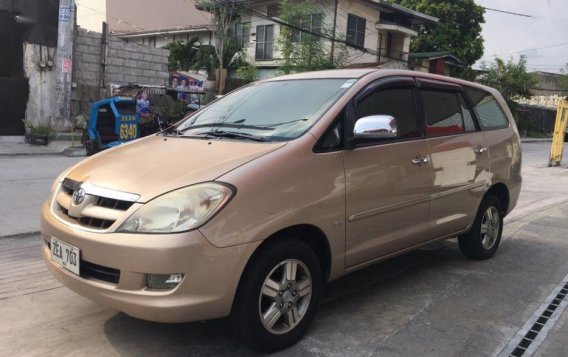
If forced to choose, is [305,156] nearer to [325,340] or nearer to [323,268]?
[323,268]

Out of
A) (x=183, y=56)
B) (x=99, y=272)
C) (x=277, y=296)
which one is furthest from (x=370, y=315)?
(x=183, y=56)

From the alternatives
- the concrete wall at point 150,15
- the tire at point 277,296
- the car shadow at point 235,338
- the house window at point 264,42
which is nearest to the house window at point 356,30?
the house window at point 264,42

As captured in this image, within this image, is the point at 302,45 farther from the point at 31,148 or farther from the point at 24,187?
the point at 24,187

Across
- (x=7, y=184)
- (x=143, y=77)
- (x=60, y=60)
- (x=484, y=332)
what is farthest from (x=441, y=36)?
(x=484, y=332)

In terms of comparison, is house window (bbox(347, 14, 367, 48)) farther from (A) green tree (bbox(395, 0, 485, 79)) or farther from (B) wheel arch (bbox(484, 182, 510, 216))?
(B) wheel arch (bbox(484, 182, 510, 216))

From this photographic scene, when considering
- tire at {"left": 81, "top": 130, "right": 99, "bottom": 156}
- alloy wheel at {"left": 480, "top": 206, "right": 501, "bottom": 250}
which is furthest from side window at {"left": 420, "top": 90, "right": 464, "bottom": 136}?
tire at {"left": 81, "top": 130, "right": 99, "bottom": 156}

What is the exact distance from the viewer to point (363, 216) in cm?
353

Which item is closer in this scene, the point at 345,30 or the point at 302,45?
the point at 302,45

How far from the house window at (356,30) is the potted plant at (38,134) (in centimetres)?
1666

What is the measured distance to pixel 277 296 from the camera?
3080 millimetres

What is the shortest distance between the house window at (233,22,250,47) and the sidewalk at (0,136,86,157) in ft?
56.6

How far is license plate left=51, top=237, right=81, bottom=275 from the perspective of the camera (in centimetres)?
292

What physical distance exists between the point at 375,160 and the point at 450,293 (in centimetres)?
145

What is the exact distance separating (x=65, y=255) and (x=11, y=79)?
526 inches
